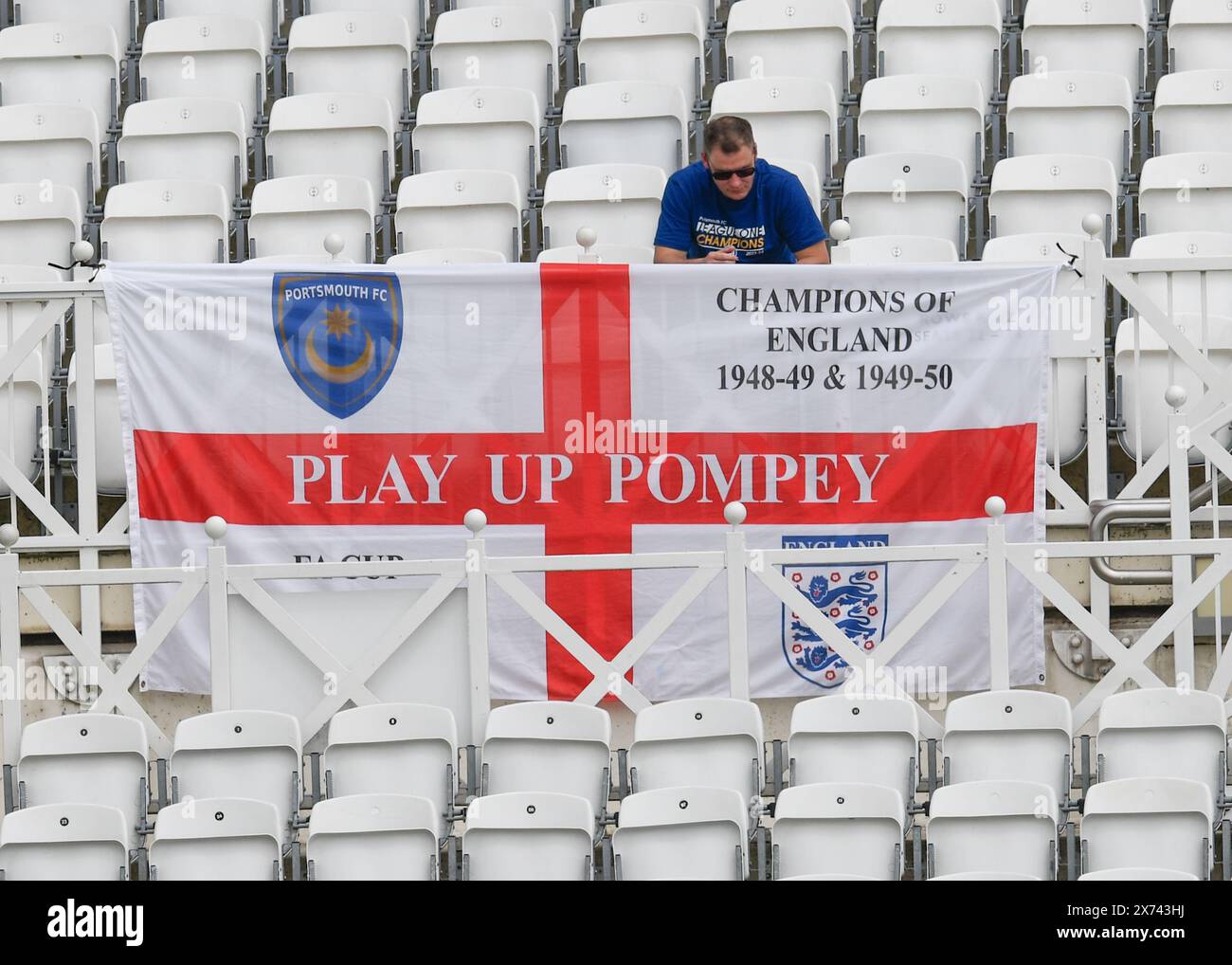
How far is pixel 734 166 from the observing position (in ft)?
32.5

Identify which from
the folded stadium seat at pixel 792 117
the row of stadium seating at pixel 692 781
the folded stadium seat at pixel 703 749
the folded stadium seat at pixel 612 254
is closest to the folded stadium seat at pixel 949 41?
the folded stadium seat at pixel 792 117

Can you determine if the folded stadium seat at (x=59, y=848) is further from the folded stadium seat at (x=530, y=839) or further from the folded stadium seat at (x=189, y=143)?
the folded stadium seat at (x=189, y=143)

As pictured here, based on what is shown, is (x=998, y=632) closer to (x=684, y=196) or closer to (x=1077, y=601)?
(x=1077, y=601)

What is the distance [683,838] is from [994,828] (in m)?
1.18

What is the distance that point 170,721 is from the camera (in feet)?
32.5

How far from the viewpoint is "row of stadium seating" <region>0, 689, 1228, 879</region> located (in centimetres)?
834

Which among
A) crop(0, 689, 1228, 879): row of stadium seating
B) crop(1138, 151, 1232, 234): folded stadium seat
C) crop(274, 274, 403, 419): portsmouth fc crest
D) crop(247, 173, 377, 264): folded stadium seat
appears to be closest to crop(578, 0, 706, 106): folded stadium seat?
crop(247, 173, 377, 264): folded stadium seat

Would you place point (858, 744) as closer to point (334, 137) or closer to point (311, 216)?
point (311, 216)

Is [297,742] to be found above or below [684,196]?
below

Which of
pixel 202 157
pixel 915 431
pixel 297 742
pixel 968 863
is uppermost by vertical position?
pixel 202 157

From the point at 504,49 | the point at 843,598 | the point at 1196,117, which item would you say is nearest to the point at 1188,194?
the point at 1196,117

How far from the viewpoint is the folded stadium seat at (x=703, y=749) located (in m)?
9.02

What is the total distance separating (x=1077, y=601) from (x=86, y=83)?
696cm

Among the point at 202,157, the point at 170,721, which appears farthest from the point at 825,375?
the point at 202,157
